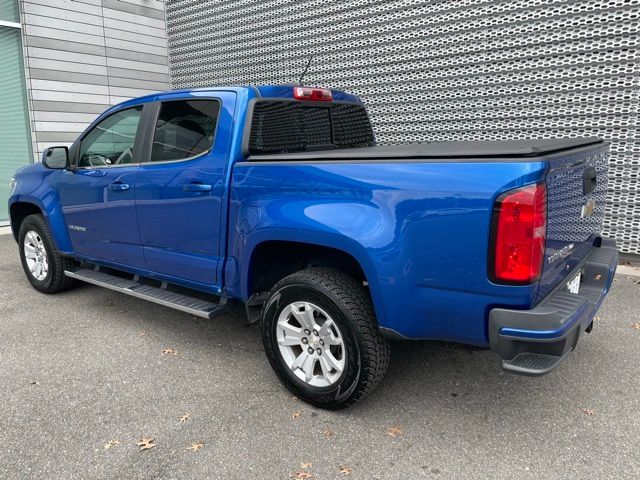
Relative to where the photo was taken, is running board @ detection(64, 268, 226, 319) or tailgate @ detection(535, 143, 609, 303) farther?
running board @ detection(64, 268, 226, 319)

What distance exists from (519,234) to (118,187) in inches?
122

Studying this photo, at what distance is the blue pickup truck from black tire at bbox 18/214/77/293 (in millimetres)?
585

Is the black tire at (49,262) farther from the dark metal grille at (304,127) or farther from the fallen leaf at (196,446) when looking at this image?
the fallen leaf at (196,446)

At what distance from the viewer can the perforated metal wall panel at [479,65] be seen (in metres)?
5.47

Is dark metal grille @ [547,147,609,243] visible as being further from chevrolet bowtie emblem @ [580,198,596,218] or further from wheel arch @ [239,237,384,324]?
wheel arch @ [239,237,384,324]

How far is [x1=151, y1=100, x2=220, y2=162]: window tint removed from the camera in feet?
10.9

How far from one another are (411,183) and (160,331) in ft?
8.97

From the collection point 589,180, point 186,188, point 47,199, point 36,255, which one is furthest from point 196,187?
point 36,255

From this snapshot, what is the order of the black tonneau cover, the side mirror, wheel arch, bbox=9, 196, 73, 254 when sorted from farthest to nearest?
wheel arch, bbox=9, 196, 73, 254 < the side mirror < the black tonneau cover

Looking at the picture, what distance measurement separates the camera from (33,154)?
28.6ft

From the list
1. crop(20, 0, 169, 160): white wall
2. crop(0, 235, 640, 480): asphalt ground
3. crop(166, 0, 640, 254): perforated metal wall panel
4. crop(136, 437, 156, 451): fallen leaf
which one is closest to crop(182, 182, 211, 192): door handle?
crop(0, 235, 640, 480): asphalt ground

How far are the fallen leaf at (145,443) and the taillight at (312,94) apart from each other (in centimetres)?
241

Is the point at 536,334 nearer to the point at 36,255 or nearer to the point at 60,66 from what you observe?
the point at 36,255

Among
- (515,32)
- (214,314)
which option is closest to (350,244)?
(214,314)
